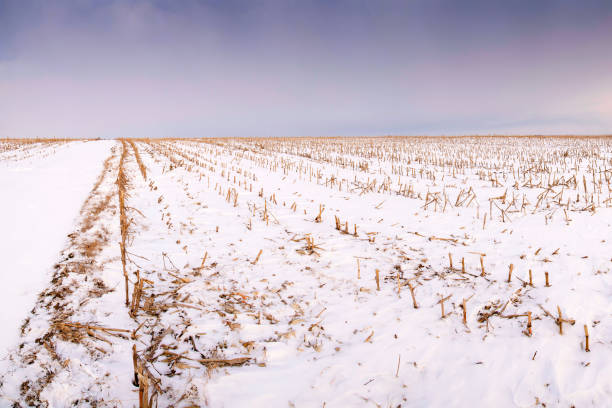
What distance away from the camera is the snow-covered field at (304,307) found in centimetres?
264

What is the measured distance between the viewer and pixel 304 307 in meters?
3.90

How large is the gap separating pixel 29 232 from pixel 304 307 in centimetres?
525

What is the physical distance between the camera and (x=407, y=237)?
19.4ft

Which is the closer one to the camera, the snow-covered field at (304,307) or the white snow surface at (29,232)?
the snow-covered field at (304,307)

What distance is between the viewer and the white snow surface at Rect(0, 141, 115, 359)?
344 centimetres

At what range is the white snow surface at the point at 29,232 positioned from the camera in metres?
3.44

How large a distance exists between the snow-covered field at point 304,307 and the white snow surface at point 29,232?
0.03 meters

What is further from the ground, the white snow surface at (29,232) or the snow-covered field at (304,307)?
the white snow surface at (29,232)

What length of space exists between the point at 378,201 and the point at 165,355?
6937 millimetres

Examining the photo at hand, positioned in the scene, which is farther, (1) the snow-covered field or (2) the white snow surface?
(2) the white snow surface

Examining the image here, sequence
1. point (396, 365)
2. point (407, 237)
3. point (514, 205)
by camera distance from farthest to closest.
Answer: point (514, 205) → point (407, 237) → point (396, 365)

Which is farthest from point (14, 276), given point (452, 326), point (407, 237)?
point (407, 237)

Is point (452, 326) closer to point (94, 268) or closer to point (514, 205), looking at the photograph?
point (94, 268)

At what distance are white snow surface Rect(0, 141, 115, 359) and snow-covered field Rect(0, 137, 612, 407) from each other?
0.03 meters
